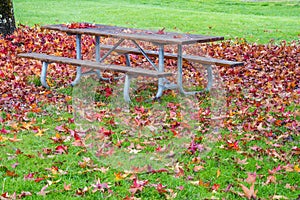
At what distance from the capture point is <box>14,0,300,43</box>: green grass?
46.6 ft

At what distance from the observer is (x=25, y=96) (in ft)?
22.9

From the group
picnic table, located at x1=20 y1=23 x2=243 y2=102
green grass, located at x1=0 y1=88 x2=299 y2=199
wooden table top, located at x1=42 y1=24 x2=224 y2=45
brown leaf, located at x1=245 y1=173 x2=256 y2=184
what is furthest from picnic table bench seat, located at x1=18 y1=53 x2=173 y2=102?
brown leaf, located at x1=245 y1=173 x2=256 y2=184

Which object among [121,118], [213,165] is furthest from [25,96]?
[213,165]

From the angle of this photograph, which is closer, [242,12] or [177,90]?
[177,90]

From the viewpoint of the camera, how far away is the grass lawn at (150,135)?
14.2 feet

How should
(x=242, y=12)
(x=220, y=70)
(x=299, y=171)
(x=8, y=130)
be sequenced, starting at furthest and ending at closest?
(x=242, y=12) → (x=220, y=70) → (x=8, y=130) → (x=299, y=171)

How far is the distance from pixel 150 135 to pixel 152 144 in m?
0.28

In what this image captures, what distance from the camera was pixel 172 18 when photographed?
1666 cm

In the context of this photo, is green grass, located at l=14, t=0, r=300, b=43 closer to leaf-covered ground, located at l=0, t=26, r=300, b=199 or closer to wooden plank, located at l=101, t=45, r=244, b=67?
Answer: wooden plank, located at l=101, t=45, r=244, b=67

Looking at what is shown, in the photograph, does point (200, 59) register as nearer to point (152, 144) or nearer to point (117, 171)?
point (152, 144)

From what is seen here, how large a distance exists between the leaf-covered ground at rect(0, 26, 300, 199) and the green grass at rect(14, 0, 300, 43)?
5.58 metres

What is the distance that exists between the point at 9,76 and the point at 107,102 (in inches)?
75.3

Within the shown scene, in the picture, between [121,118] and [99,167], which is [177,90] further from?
[99,167]

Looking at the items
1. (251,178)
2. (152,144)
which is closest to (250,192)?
(251,178)
